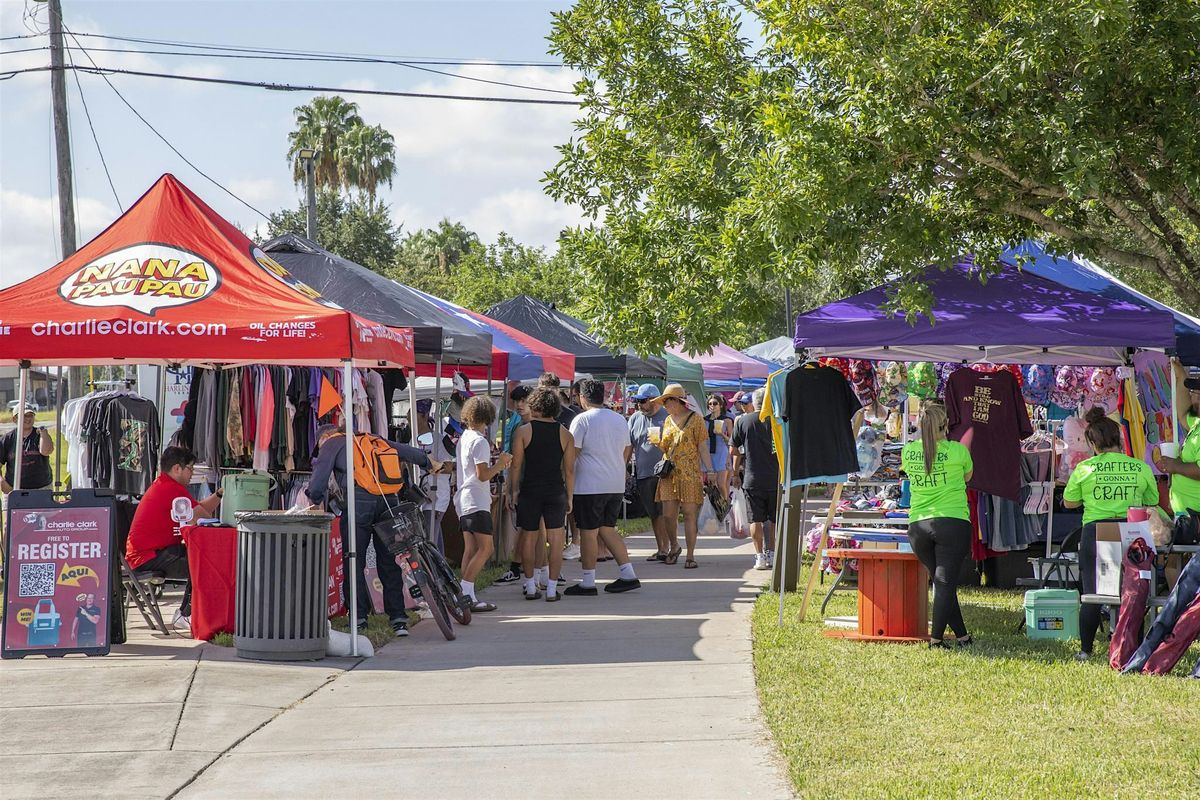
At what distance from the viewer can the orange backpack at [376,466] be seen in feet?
32.0

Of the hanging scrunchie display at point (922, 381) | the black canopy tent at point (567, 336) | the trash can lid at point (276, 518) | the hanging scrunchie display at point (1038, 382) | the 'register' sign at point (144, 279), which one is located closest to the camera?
the trash can lid at point (276, 518)

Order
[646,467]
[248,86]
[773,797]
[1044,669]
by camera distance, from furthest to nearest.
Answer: [248,86] → [646,467] → [1044,669] → [773,797]

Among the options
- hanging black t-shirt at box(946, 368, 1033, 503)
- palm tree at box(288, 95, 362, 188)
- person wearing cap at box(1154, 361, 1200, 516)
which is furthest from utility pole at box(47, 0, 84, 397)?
palm tree at box(288, 95, 362, 188)

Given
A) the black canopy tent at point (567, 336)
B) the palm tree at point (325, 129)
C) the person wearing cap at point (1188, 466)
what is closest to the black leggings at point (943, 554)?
the person wearing cap at point (1188, 466)

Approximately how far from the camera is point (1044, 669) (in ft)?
27.2

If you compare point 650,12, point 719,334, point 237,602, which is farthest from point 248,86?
point 237,602

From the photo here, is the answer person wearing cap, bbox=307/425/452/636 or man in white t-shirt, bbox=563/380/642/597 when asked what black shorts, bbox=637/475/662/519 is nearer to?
man in white t-shirt, bbox=563/380/642/597

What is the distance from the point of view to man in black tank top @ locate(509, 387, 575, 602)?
452 inches

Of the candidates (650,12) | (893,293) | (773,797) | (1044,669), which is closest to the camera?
(773,797)

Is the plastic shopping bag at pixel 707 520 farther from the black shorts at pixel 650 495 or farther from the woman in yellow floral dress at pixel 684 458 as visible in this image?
the woman in yellow floral dress at pixel 684 458

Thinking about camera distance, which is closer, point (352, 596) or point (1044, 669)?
point (1044, 669)

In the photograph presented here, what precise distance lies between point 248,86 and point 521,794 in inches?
716

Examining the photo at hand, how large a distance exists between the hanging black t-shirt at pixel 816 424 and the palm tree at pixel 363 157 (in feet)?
153

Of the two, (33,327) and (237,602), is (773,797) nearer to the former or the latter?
(237,602)
